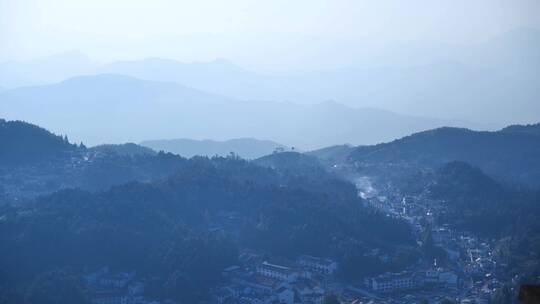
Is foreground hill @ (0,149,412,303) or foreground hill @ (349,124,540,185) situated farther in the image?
foreground hill @ (349,124,540,185)

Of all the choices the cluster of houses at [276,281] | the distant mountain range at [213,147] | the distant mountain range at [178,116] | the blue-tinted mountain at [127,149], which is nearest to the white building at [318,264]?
the cluster of houses at [276,281]

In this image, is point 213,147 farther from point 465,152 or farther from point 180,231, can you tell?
point 180,231

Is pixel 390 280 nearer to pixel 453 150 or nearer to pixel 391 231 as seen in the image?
pixel 391 231

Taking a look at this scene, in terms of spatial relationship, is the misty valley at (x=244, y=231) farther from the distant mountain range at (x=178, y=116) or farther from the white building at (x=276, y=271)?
the distant mountain range at (x=178, y=116)

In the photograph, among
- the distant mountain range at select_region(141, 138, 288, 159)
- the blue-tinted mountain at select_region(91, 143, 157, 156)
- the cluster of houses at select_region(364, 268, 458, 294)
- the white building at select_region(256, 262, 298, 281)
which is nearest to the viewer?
the white building at select_region(256, 262, 298, 281)

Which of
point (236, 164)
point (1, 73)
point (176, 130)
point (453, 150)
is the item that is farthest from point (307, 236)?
point (1, 73)

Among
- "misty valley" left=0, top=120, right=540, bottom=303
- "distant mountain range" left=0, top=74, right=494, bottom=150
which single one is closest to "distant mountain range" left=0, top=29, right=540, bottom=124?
"distant mountain range" left=0, top=74, right=494, bottom=150

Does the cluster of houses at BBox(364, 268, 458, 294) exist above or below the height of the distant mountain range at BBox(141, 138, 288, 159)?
below

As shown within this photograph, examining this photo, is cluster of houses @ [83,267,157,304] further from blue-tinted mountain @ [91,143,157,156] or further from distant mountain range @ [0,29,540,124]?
distant mountain range @ [0,29,540,124]
